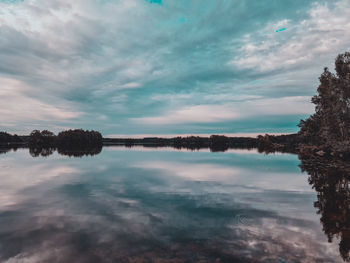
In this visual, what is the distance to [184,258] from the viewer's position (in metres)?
7.85

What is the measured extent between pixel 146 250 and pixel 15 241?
18.7 ft

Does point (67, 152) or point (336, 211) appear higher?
point (336, 211)

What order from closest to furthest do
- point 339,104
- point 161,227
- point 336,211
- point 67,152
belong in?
1. point 161,227
2. point 336,211
3. point 339,104
4. point 67,152

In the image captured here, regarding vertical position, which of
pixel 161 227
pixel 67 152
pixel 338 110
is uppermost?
pixel 338 110

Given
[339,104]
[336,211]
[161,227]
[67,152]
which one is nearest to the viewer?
[161,227]

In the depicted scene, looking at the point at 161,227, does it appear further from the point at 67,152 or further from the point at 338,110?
the point at 67,152

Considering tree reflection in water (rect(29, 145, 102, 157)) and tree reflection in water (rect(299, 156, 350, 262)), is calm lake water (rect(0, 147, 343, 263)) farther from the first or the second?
tree reflection in water (rect(29, 145, 102, 157))

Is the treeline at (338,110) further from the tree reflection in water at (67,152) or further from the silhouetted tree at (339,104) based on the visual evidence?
the tree reflection in water at (67,152)

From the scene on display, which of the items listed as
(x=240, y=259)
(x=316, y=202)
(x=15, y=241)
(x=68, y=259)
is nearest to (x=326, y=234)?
(x=240, y=259)

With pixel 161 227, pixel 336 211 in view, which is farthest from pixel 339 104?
pixel 161 227

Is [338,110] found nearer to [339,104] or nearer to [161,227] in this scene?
[339,104]

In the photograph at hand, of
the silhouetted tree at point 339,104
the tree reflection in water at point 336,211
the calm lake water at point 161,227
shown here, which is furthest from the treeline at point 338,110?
the calm lake water at point 161,227

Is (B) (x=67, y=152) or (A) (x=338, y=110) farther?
(B) (x=67, y=152)

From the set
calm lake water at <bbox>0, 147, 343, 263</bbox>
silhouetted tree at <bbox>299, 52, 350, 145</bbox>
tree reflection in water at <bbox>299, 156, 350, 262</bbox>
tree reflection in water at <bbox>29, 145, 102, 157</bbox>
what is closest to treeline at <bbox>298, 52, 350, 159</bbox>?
silhouetted tree at <bbox>299, 52, 350, 145</bbox>
